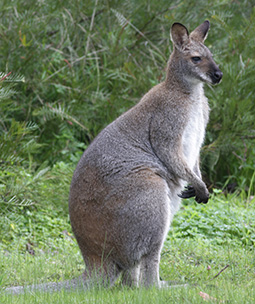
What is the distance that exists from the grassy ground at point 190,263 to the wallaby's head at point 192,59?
1.76 m

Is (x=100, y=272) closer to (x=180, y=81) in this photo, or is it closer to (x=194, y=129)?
(x=194, y=129)

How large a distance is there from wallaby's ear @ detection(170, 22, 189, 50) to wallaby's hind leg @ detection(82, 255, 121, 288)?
2155 millimetres

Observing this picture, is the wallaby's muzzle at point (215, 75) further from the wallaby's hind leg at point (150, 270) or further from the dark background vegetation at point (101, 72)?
the dark background vegetation at point (101, 72)

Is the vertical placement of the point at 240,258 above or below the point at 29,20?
below

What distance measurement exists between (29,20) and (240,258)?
4810mm

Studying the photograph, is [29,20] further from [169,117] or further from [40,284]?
[40,284]

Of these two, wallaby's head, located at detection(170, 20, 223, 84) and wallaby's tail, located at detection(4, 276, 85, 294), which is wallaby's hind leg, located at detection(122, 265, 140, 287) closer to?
wallaby's tail, located at detection(4, 276, 85, 294)

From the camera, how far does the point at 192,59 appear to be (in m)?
5.02

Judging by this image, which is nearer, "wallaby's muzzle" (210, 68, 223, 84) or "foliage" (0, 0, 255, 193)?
"wallaby's muzzle" (210, 68, 223, 84)

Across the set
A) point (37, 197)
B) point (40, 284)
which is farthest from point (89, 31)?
point (40, 284)

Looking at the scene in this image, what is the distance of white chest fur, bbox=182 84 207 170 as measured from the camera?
16.2ft

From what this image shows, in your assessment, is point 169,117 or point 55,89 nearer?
point 169,117

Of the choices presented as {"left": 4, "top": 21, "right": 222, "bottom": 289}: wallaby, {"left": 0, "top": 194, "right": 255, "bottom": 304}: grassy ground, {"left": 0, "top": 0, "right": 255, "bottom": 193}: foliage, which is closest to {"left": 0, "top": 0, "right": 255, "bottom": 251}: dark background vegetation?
{"left": 0, "top": 0, "right": 255, "bottom": 193}: foliage

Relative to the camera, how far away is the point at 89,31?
862 cm
